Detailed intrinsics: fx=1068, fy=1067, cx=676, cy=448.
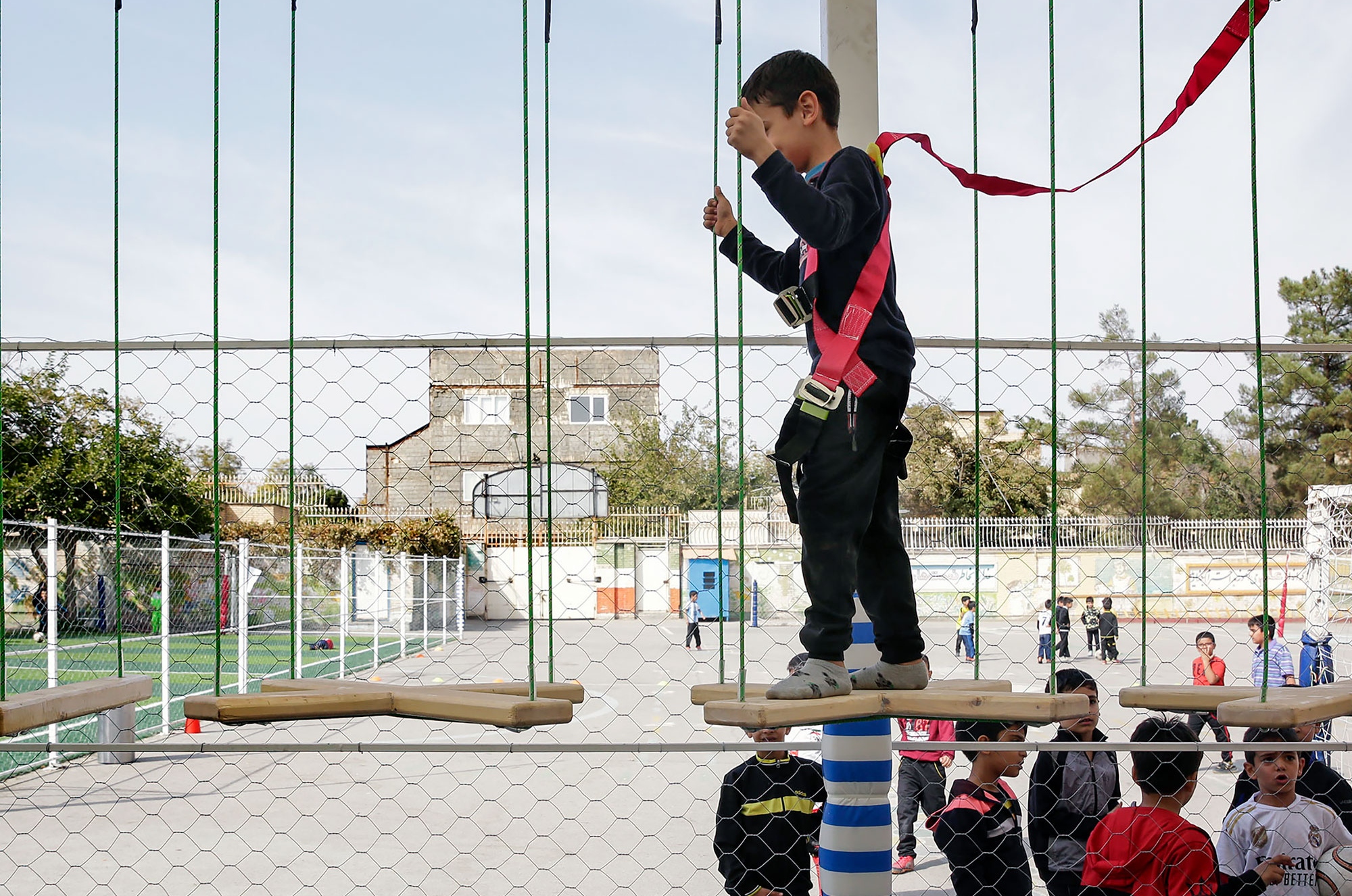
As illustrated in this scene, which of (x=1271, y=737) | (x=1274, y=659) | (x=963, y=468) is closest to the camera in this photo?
(x=1271, y=737)

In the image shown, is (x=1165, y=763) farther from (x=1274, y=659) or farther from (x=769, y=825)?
(x=1274, y=659)

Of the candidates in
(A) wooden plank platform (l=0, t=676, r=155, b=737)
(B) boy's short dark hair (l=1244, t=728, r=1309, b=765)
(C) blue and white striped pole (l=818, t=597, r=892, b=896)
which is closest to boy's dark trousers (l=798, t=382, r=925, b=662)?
(C) blue and white striped pole (l=818, t=597, r=892, b=896)

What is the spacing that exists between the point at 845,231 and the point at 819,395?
0.88ft

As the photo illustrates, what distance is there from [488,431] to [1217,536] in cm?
312

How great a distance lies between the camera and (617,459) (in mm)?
2812

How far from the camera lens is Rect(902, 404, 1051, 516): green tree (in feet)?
10.1

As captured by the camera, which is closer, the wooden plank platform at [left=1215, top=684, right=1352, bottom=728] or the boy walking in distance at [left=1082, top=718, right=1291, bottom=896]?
the wooden plank platform at [left=1215, top=684, right=1352, bottom=728]

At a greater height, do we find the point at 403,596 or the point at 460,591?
the point at 460,591

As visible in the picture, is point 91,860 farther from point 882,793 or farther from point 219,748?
point 882,793

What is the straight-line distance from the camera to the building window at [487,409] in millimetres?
2822

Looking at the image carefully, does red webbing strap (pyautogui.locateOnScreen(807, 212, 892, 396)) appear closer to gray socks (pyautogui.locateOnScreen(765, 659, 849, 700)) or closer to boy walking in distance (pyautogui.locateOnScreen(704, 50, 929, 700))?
boy walking in distance (pyautogui.locateOnScreen(704, 50, 929, 700))

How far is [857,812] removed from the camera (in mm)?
2004

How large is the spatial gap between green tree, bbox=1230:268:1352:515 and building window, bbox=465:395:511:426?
13.4 ft

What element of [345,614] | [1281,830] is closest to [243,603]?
[345,614]
